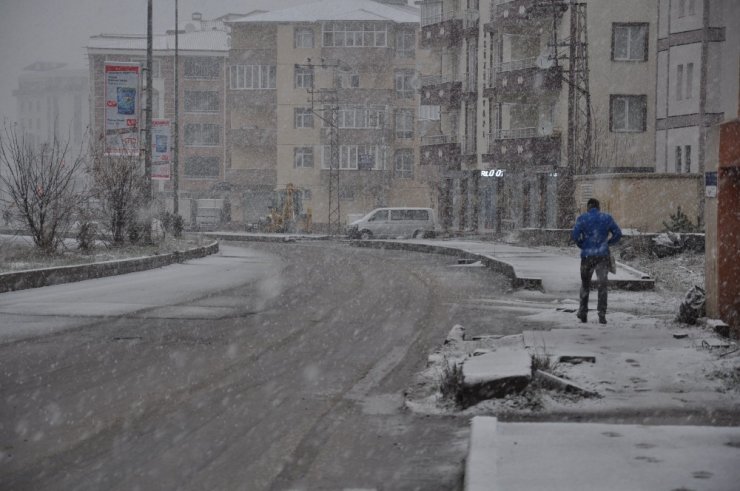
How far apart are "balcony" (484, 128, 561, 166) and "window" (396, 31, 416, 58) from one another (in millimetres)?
21670

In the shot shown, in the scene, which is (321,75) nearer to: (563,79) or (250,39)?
(250,39)

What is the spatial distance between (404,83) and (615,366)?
66.5 metres

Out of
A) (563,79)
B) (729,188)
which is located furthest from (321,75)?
(729,188)

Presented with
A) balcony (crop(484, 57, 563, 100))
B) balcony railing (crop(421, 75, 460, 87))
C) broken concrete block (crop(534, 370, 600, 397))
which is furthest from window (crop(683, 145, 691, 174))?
broken concrete block (crop(534, 370, 600, 397))

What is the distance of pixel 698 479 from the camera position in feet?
18.4

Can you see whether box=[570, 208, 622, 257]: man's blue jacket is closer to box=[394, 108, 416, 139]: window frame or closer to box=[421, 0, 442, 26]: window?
box=[421, 0, 442, 26]: window

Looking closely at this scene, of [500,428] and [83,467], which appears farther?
[500,428]

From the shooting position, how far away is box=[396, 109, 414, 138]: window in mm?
75438

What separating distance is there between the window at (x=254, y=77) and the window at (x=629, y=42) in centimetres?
3499

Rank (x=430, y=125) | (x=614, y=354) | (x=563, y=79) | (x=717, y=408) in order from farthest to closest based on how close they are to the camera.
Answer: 1. (x=430, y=125)
2. (x=563, y=79)
3. (x=614, y=354)
4. (x=717, y=408)

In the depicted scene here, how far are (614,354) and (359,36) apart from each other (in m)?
66.3

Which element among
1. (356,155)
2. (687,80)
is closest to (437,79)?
(356,155)

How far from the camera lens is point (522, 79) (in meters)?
50.3

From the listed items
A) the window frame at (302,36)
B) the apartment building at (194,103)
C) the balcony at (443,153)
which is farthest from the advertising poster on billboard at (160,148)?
the apartment building at (194,103)
